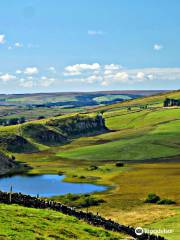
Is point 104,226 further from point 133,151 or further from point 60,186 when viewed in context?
point 133,151

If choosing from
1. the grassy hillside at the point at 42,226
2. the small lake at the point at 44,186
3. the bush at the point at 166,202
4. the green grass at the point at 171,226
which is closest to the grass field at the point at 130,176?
the green grass at the point at 171,226

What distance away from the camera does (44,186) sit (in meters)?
121

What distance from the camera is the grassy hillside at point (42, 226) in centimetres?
3264

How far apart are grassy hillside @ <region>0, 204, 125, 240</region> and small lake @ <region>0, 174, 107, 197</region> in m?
66.5

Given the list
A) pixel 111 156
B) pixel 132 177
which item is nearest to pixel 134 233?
pixel 132 177

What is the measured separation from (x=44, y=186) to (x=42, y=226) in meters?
85.5

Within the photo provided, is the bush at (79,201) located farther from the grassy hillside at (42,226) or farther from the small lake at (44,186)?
A: the grassy hillside at (42,226)

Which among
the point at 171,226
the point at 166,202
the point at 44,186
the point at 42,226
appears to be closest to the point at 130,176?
the point at 44,186

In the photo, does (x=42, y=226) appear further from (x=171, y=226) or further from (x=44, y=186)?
(x=44, y=186)

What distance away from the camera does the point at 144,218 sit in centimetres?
7231

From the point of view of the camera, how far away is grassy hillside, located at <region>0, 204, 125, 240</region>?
32.6 metres

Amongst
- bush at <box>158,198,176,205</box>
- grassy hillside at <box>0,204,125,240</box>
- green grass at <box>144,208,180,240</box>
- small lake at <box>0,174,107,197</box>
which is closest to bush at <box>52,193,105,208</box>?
small lake at <box>0,174,107,197</box>

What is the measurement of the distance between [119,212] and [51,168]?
3258 inches

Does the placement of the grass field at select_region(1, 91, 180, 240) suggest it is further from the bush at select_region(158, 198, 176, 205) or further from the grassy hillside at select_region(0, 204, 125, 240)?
the grassy hillside at select_region(0, 204, 125, 240)
